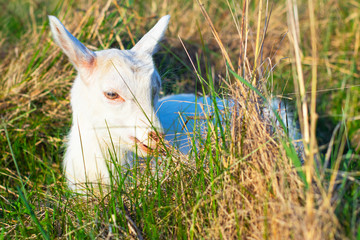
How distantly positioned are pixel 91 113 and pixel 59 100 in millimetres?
1395

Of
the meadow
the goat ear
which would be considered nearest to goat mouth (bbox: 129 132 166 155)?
the meadow

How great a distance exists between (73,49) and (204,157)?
3.75ft

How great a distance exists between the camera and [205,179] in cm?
218

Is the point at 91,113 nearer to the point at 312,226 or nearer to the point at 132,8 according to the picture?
the point at 312,226

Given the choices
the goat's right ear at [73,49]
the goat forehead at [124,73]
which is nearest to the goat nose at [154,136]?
the goat forehead at [124,73]

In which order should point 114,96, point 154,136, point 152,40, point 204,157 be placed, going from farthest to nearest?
point 152,40, point 114,96, point 154,136, point 204,157

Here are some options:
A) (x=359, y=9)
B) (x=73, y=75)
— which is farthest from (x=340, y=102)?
(x=73, y=75)

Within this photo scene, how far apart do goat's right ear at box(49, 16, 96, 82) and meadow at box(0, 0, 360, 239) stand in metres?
0.63

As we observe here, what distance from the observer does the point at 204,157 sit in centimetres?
210

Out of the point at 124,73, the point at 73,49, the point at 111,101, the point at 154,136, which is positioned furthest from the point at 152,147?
the point at 73,49

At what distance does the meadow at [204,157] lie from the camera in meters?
1.72

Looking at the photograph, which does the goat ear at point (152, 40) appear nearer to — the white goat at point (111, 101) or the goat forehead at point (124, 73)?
the white goat at point (111, 101)

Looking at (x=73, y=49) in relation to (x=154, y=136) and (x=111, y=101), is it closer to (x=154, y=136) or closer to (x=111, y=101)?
(x=111, y=101)

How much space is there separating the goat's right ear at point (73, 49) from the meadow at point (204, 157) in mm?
634
